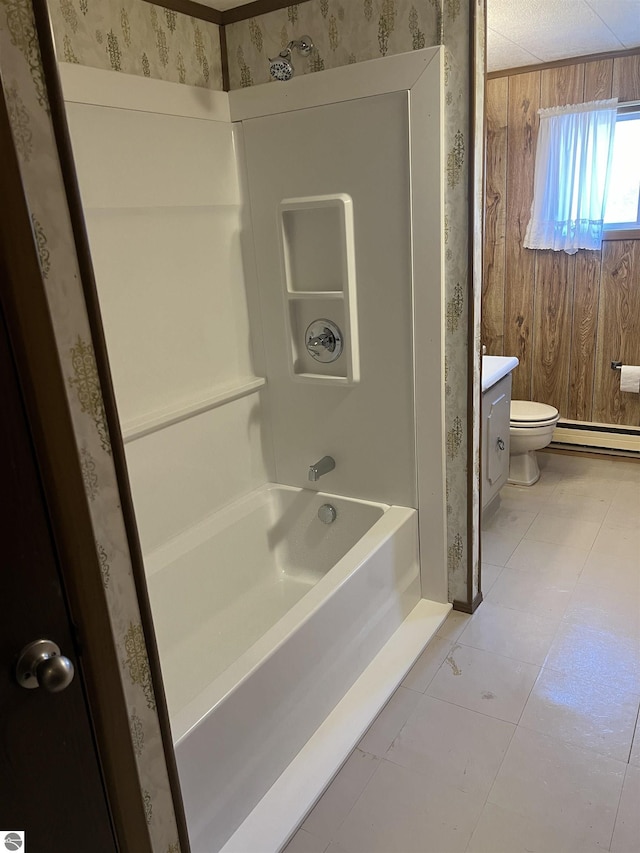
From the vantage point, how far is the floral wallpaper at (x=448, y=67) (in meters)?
2.02

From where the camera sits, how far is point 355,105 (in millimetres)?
2178

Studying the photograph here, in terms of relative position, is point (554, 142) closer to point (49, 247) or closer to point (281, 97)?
point (281, 97)

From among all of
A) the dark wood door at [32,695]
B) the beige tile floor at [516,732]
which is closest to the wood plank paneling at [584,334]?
the beige tile floor at [516,732]

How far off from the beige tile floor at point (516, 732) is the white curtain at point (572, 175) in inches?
71.0

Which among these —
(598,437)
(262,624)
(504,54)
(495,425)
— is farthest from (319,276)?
(598,437)

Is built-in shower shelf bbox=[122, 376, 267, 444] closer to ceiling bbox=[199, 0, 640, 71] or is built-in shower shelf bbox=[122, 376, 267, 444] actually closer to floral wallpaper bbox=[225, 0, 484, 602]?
floral wallpaper bbox=[225, 0, 484, 602]

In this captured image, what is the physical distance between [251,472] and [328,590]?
86 centimetres

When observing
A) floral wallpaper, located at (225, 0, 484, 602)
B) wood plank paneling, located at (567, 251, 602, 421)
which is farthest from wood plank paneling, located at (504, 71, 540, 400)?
floral wallpaper, located at (225, 0, 484, 602)

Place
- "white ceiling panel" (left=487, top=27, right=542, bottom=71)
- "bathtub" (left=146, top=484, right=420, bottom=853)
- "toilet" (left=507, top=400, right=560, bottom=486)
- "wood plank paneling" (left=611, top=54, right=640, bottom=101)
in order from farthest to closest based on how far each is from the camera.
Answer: "toilet" (left=507, top=400, right=560, bottom=486), "wood plank paneling" (left=611, top=54, right=640, bottom=101), "white ceiling panel" (left=487, top=27, right=542, bottom=71), "bathtub" (left=146, top=484, right=420, bottom=853)

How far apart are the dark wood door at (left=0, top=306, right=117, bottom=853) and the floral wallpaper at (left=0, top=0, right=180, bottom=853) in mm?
103

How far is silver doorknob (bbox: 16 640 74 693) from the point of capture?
951 mm

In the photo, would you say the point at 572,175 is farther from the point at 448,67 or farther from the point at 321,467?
the point at 321,467

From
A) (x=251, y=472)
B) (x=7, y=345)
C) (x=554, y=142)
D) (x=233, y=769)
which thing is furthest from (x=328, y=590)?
(x=554, y=142)

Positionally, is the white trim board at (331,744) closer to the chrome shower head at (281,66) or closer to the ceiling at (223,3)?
the chrome shower head at (281,66)
